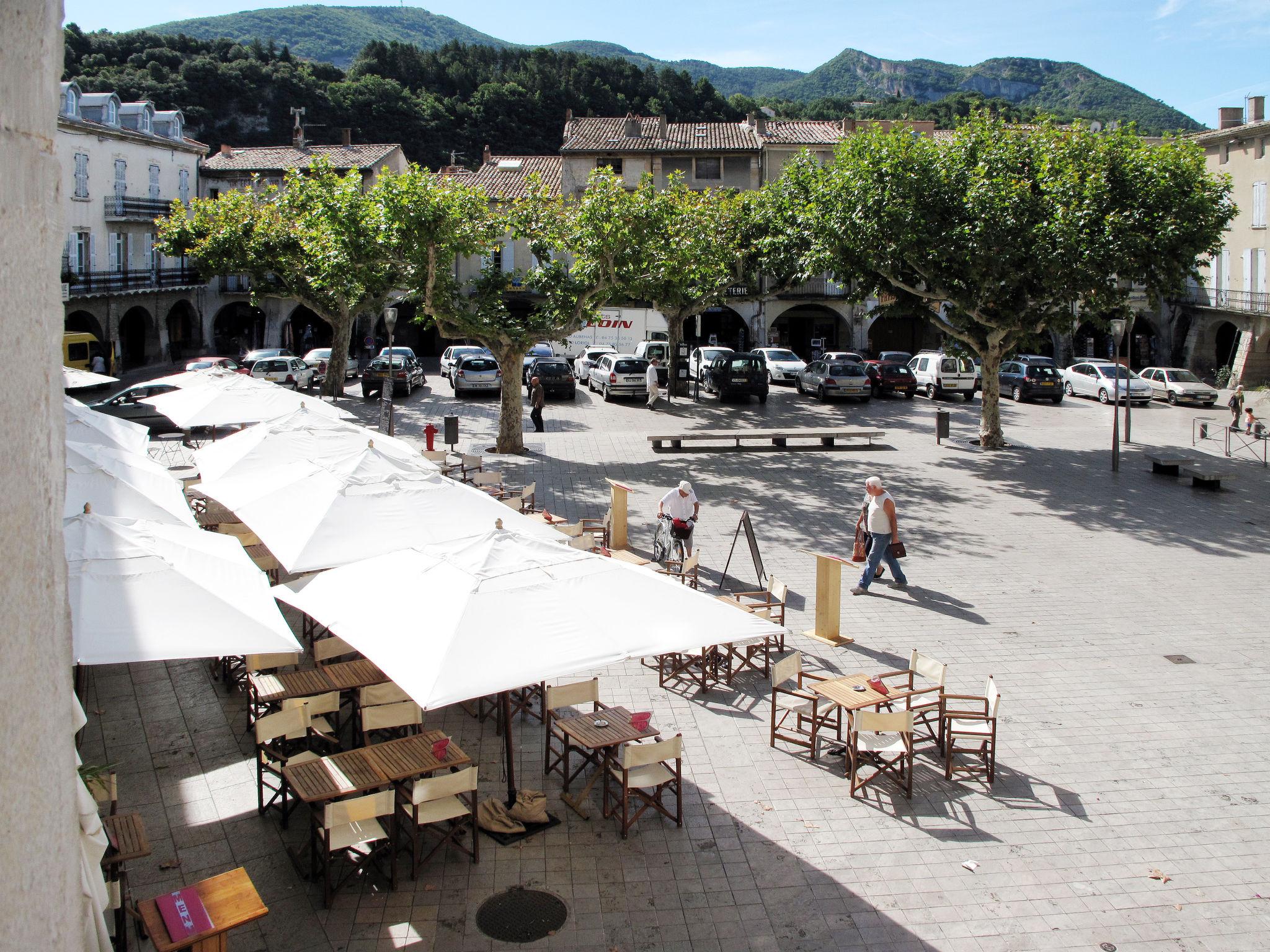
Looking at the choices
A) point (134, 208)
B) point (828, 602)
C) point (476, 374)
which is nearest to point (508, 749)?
point (828, 602)

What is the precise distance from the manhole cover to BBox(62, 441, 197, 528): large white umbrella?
4.83 m

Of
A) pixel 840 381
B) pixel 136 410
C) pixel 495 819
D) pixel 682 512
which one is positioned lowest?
pixel 495 819

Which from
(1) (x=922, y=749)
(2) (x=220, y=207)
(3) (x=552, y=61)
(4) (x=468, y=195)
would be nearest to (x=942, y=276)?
(4) (x=468, y=195)

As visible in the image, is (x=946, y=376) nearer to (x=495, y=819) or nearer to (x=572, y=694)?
(x=572, y=694)

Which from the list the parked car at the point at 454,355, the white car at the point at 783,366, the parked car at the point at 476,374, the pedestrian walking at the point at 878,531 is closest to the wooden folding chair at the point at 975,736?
the pedestrian walking at the point at 878,531

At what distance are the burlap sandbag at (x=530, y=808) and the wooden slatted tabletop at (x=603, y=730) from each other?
506 mm

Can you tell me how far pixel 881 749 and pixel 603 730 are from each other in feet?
7.51

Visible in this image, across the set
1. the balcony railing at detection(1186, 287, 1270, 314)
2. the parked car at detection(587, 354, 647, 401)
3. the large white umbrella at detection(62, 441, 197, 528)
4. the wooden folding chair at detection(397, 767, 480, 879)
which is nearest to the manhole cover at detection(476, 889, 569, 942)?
the wooden folding chair at detection(397, 767, 480, 879)

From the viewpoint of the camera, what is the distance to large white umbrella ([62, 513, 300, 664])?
649 cm

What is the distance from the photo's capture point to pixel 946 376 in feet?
111

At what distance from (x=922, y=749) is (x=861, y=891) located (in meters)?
2.35

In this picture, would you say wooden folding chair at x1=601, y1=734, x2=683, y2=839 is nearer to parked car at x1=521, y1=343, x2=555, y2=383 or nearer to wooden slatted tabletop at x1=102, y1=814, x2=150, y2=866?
wooden slatted tabletop at x1=102, y1=814, x2=150, y2=866

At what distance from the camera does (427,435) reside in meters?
20.0

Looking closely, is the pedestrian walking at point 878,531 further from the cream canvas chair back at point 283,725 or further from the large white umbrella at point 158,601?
the large white umbrella at point 158,601
